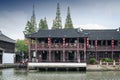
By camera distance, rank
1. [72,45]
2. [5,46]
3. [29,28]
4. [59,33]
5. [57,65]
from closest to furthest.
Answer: [57,65]
[72,45]
[59,33]
[5,46]
[29,28]

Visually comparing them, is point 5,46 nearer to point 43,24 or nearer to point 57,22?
point 43,24

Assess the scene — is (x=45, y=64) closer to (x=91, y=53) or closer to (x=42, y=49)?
(x=42, y=49)

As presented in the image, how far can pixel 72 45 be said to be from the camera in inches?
2226

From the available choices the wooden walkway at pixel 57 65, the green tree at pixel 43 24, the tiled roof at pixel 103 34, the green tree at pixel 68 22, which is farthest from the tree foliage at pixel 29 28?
the wooden walkway at pixel 57 65

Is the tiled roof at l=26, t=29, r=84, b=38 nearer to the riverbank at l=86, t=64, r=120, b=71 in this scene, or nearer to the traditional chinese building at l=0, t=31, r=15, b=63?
the riverbank at l=86, t=64, r=120, b=71

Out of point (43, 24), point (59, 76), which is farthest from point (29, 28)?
point (59, 76)

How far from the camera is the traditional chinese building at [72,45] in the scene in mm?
56594

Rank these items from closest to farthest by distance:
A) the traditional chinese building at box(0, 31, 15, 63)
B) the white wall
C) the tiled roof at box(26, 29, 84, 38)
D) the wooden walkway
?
1. the wooden walkway
2. the tiled roof at box(26, 29, 84, 38)
3. the traditional chinese building at box(0, 31, 15, 63)
4. the white wall

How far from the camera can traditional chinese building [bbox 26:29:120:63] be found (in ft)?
186

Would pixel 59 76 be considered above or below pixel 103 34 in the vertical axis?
below

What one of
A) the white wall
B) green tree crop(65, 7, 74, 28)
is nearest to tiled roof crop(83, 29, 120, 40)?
green tree crop(65, 7, 74, 28)

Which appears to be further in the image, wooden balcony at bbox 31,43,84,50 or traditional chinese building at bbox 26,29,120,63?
traditional chinese building at bbox 26,29,120,63

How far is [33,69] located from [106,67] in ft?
40.9

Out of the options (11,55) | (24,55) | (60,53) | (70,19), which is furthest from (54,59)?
Answer: (70,19)
